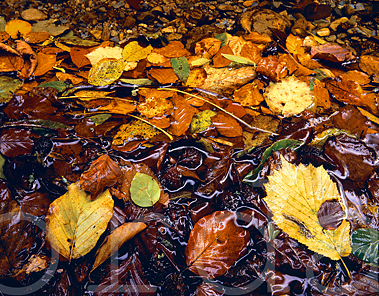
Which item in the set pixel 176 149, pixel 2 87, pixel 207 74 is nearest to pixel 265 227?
pixel 176 149

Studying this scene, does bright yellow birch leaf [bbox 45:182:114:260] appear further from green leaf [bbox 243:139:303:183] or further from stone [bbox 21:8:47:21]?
stone [bbox 21:8:47:21]

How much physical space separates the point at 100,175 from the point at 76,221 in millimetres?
252

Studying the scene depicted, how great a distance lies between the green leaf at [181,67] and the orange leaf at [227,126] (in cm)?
42

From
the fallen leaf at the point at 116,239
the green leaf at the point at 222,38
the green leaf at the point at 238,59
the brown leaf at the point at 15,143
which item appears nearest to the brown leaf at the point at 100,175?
the fallen leaf at the point at 116,239

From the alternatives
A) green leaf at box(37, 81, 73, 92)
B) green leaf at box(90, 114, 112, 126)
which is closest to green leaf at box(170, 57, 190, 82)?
green leaf at box(90, 114, 112, 126)

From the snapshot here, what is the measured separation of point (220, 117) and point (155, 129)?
43cm

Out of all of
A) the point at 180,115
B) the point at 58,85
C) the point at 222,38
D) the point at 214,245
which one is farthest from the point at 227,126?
the point at 58,85

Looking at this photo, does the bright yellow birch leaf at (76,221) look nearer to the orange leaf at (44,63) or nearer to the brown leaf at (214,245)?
the brown leaf at (214,245)

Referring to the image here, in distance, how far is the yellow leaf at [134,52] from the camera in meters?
1.78

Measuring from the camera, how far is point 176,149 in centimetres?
137

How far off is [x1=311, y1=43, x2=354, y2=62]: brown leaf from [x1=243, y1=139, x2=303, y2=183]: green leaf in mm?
982

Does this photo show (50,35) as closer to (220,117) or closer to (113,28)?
(113,28)

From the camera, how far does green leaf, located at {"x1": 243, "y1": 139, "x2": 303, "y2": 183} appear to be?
4.12 feet

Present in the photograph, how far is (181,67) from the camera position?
170cm
